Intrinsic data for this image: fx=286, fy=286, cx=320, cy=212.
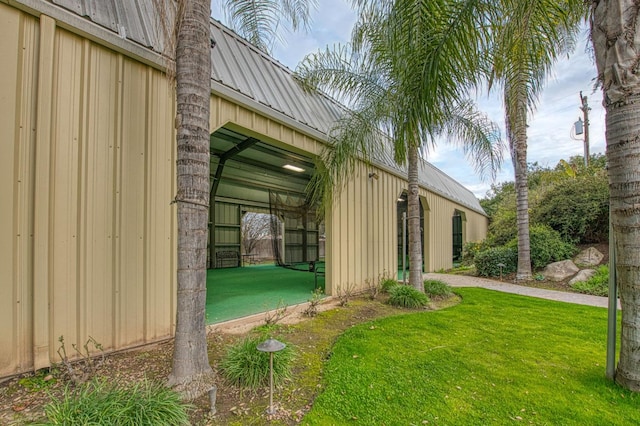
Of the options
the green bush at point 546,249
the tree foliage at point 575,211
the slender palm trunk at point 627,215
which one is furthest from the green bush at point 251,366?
the tree foliage at point 575,211

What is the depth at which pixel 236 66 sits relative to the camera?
3.97 metres

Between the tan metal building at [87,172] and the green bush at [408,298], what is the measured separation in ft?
11.6

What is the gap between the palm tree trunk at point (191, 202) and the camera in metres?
2.02

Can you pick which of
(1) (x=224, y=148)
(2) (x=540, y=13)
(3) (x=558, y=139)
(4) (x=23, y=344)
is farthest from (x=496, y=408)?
(3) (x=558, y=139)

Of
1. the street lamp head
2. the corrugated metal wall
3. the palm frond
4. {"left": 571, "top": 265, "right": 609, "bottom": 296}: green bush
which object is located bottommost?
{"left": 571, "top": 265, "right": 609, "bottom": 296}: green bush

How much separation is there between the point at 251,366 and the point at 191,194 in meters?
1.40

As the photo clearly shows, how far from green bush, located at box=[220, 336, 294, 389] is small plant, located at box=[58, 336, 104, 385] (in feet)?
3.20

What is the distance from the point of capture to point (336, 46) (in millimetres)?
5266

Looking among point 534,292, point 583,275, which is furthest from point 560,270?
point 534,292

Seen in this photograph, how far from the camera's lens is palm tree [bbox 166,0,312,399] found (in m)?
2.02

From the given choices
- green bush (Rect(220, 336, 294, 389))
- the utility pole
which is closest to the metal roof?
green bush (Rect(220, 336, 294, 389))

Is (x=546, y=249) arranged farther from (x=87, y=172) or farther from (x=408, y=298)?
(x=87, y=172)

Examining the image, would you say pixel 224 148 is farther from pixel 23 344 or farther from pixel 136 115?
pixel 23 344

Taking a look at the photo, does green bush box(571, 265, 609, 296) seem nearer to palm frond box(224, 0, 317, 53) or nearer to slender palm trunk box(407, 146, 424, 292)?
slender palm trunk box(407, 146, 424, 292)
